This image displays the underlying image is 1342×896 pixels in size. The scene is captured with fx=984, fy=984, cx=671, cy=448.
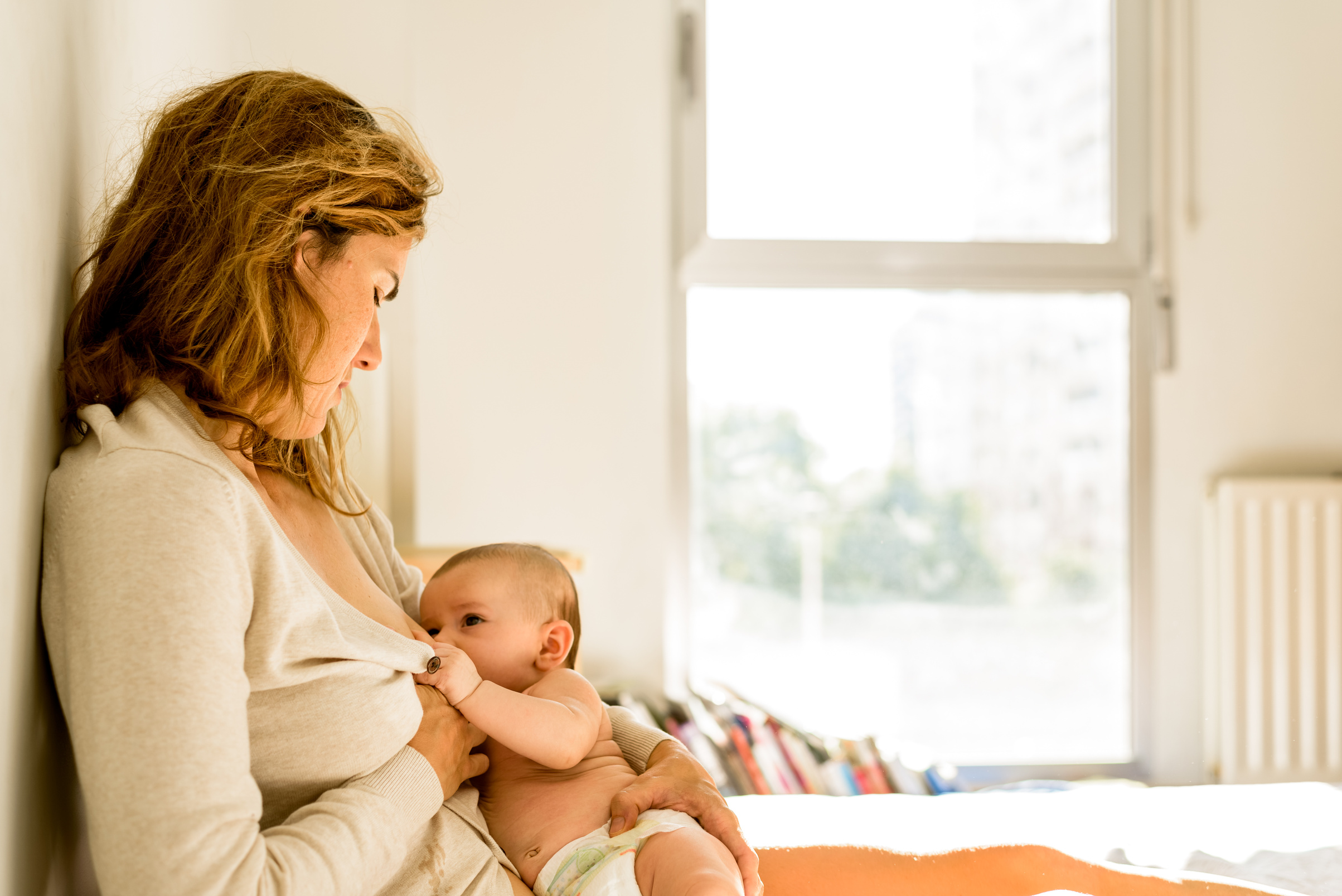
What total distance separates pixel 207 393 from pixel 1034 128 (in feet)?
8.70

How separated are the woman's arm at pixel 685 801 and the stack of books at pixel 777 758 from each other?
46.9 inches

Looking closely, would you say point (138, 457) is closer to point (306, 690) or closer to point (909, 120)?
point (306, 690)

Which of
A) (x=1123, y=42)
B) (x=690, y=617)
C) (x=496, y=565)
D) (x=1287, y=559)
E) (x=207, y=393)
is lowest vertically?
(x=690, y=617)

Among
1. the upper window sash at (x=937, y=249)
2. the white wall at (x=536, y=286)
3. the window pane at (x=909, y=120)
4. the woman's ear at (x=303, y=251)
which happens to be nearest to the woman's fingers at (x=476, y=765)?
the woman's ear at (x=303, y=251)

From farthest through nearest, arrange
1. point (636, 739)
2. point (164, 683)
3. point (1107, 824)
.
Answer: point (1107, 824), point (636, 739), point (164, 683)

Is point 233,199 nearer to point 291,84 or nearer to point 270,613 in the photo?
point 291,84

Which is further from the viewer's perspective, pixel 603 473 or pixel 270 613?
pixel 603 473

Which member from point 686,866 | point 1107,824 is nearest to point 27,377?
point 686,866

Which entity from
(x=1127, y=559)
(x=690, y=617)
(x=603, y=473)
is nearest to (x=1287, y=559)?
(x=1127, y=559)

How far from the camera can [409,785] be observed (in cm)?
89

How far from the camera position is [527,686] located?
4.02ft

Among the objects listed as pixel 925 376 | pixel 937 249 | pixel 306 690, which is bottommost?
pixel 306 690

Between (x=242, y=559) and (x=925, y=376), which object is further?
(x=925, y=376)

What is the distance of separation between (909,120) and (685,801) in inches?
92.8
